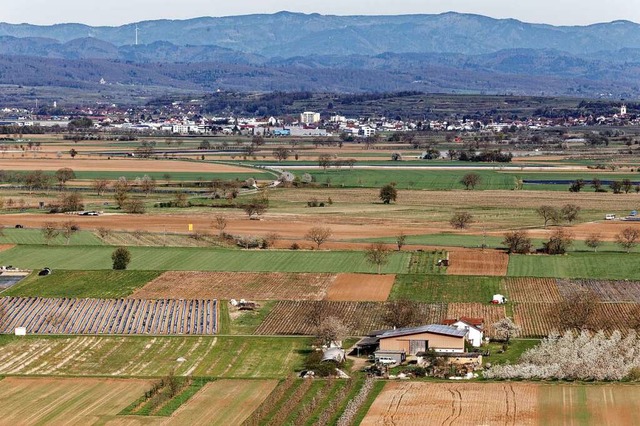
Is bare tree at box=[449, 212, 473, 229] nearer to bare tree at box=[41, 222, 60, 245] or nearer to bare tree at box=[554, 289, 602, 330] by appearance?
bare tree at box=[41, 222, 60, 245]

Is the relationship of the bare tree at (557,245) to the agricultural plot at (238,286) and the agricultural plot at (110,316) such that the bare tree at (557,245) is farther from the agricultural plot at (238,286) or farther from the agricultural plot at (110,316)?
the agricultural plot at (110,316)

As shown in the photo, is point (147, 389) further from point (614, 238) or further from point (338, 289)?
point (614, 238)

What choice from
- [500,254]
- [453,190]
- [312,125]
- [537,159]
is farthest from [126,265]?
[312,125]

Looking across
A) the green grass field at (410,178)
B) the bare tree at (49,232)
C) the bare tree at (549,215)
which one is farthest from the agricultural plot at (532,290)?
the green grass field at (410,178)

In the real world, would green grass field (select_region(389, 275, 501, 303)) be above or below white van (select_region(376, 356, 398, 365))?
below

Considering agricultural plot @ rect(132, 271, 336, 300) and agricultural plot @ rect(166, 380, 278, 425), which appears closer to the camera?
agricultural plot @ rect(166, 380, 278, 425)

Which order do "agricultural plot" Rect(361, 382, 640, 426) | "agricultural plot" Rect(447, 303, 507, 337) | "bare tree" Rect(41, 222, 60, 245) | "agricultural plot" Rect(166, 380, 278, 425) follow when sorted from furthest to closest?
"bare tree" Rect(41, 222, 60, 245), "agricultural plot" Rect(447, 303, 507, 337), "agricultural plot" Rect(166, 380, 278, 425), "agricultural plot" Rect(361, 382, 640, 426)

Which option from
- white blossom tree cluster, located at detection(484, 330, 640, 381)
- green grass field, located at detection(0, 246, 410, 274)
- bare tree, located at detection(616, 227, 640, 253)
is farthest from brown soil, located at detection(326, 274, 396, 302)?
bare tree, located at detection(616, 227, 640, 253)

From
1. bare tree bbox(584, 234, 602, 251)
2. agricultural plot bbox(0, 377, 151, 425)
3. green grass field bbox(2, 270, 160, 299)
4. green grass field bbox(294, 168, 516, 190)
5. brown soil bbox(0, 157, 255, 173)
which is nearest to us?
agricultural plot bbox(0, 377, 151, 425)
